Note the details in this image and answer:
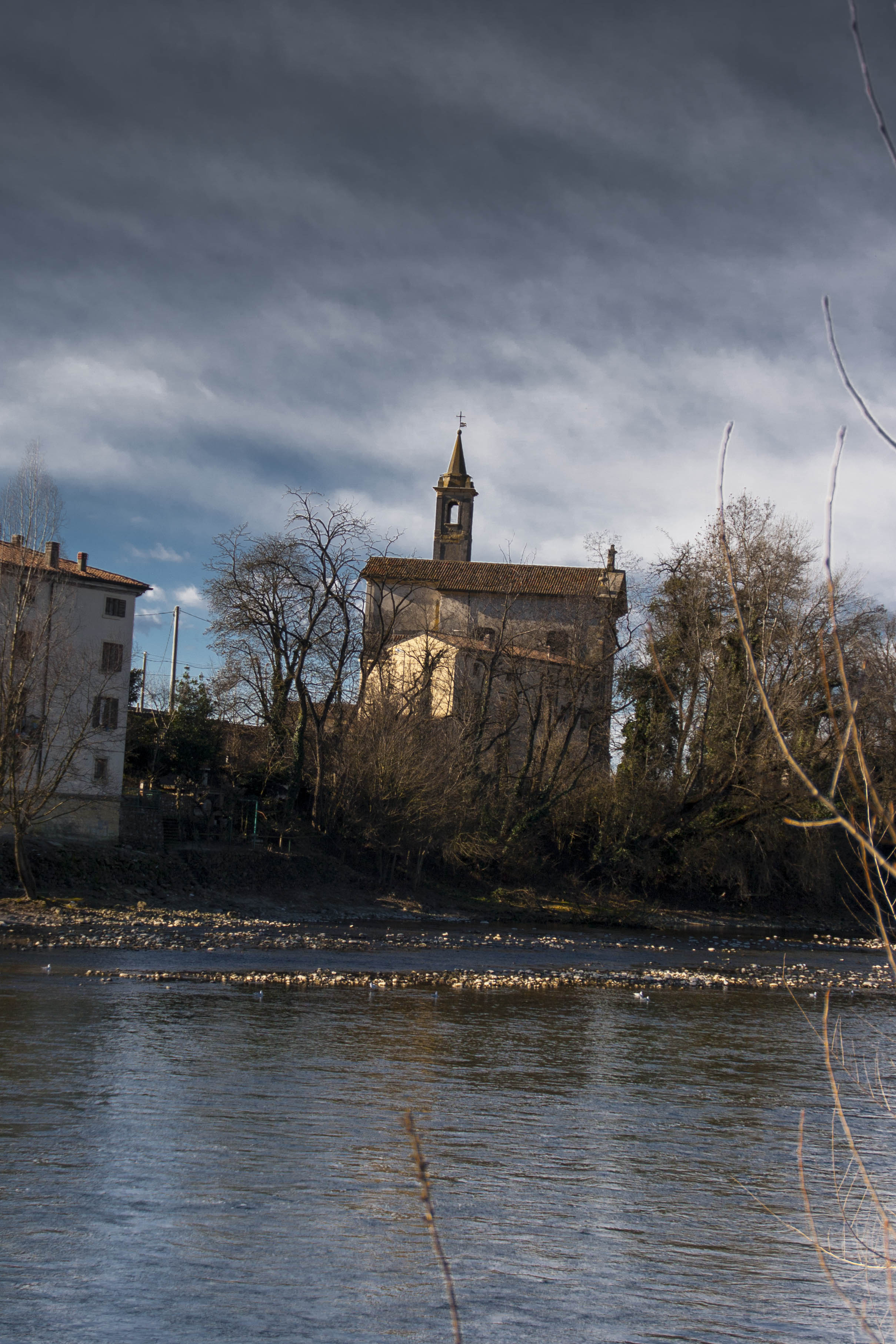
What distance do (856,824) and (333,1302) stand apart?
17.2ft

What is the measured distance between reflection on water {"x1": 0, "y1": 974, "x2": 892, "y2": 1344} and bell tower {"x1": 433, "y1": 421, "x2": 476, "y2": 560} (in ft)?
236

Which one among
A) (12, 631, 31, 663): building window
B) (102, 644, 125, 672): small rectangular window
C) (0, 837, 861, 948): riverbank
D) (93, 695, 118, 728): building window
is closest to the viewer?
(0, 837, 861, 948): riverbank

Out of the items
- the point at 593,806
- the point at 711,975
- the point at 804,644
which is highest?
the point at 804,644

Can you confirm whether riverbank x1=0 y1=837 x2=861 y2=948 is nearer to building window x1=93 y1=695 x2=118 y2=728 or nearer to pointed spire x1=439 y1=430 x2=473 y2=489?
building window x1=93 y1=695 x2=118 y2=728

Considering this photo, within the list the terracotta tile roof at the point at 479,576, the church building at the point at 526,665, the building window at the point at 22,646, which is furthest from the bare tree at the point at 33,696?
the terracotta tile roof at the point at 479,576

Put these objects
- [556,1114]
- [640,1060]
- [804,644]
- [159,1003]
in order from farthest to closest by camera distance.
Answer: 1. [804,644]
2. [159,1003]
3. [640,1060]
4. [556,1114]

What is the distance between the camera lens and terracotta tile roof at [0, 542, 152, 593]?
31750 mm

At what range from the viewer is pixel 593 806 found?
4462 centimetres

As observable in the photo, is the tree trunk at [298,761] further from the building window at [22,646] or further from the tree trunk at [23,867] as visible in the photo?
the building window at [22,646]

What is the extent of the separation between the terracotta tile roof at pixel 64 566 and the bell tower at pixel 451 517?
44.9 metres

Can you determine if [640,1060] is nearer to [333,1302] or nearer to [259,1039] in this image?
[259,1039]

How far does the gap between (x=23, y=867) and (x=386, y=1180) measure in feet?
78.3

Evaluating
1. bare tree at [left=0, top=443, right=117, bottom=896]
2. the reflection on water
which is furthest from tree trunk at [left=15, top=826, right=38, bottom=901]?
the reflection on water

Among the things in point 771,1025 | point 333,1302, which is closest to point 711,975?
point 771,1025
